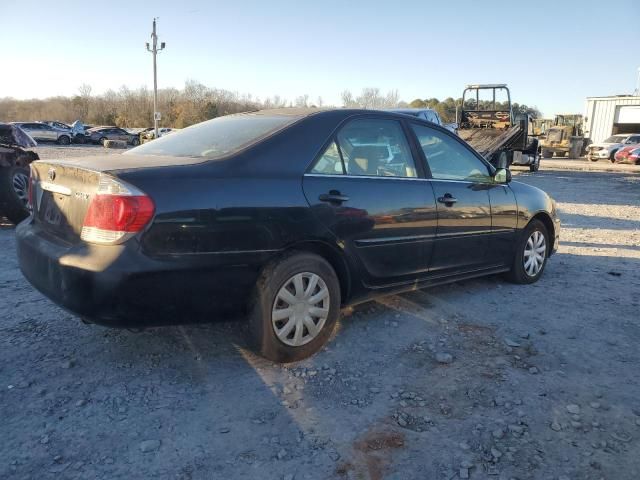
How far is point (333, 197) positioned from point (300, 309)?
754 millimetres

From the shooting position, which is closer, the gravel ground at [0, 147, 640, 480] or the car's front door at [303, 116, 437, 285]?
the gravel ground at [0, 147, 640, 480]

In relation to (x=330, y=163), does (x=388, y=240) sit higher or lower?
lower

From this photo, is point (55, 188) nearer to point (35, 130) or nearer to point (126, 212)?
point (126, 212)

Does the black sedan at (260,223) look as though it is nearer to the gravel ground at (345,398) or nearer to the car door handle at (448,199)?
the car door handle at (448,199)

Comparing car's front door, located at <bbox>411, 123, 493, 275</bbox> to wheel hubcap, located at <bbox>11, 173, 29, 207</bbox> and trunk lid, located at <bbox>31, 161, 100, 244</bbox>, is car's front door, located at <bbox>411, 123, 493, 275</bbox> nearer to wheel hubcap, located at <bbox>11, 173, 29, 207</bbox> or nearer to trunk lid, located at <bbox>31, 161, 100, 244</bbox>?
trunk lid, located at <bbox>31, 161, 100, 244</bbox>

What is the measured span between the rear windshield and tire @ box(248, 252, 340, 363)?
0.80 meters


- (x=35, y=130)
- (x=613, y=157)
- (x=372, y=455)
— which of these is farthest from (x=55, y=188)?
(x=35, y=130)

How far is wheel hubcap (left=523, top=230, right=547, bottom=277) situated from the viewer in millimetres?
5117

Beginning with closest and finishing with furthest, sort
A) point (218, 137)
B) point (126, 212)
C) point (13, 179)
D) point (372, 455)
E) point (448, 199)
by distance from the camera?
point (372, 455) → point (126, 212) → point (218, 137) → point (448, 199) → point (13, 179)

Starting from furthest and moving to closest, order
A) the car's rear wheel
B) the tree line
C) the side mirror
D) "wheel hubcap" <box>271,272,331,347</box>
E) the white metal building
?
1. the tree line
2. the white metal building
3. the car's rear wheel
4. the side mirror
5. "wheel hubcap" <box>271,272,331,347</box>

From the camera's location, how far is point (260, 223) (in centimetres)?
298

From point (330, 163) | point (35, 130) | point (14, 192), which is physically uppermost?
point (35, 130)

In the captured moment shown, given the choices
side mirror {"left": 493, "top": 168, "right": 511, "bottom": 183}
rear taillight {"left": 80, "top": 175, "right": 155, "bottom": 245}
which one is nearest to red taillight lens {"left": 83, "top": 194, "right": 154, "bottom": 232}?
rear taillight {"left": 80, "top": 175, "right": 155, "bottom": 245}

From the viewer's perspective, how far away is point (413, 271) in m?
3.96
